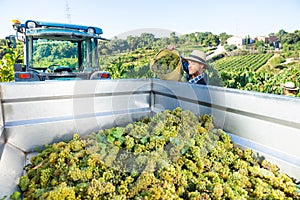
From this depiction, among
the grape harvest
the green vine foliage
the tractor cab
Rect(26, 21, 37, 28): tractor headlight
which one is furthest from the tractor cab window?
the green vine foliage

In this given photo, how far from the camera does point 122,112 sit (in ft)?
7.33

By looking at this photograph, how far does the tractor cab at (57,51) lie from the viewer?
11.0ft

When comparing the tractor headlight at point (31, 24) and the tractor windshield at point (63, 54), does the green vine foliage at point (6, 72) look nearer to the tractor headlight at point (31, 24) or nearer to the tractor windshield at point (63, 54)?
the tractor windshield at point (63, 54)

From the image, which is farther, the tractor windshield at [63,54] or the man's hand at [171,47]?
Answer: the tractor windshield at [63,54]

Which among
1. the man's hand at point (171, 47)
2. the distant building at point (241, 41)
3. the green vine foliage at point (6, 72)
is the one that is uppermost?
the distant building at point (241, 41)

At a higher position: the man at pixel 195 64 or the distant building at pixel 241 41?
the distant building at pixel 241 41

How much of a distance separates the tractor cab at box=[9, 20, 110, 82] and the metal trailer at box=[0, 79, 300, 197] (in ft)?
5.46

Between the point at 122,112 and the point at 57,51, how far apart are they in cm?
236

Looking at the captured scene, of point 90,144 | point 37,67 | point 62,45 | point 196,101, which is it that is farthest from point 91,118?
point 62,45

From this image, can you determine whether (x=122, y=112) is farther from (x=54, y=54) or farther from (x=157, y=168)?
(x=54, y=54)

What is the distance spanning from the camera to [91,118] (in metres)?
2.04

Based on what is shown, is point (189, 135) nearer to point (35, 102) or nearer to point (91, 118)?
point (91, 118)

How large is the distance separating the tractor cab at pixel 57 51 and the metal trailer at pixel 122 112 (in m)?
1.66

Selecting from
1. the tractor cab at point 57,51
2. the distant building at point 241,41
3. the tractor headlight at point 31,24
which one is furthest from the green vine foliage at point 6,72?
the distant building at point 241,41
